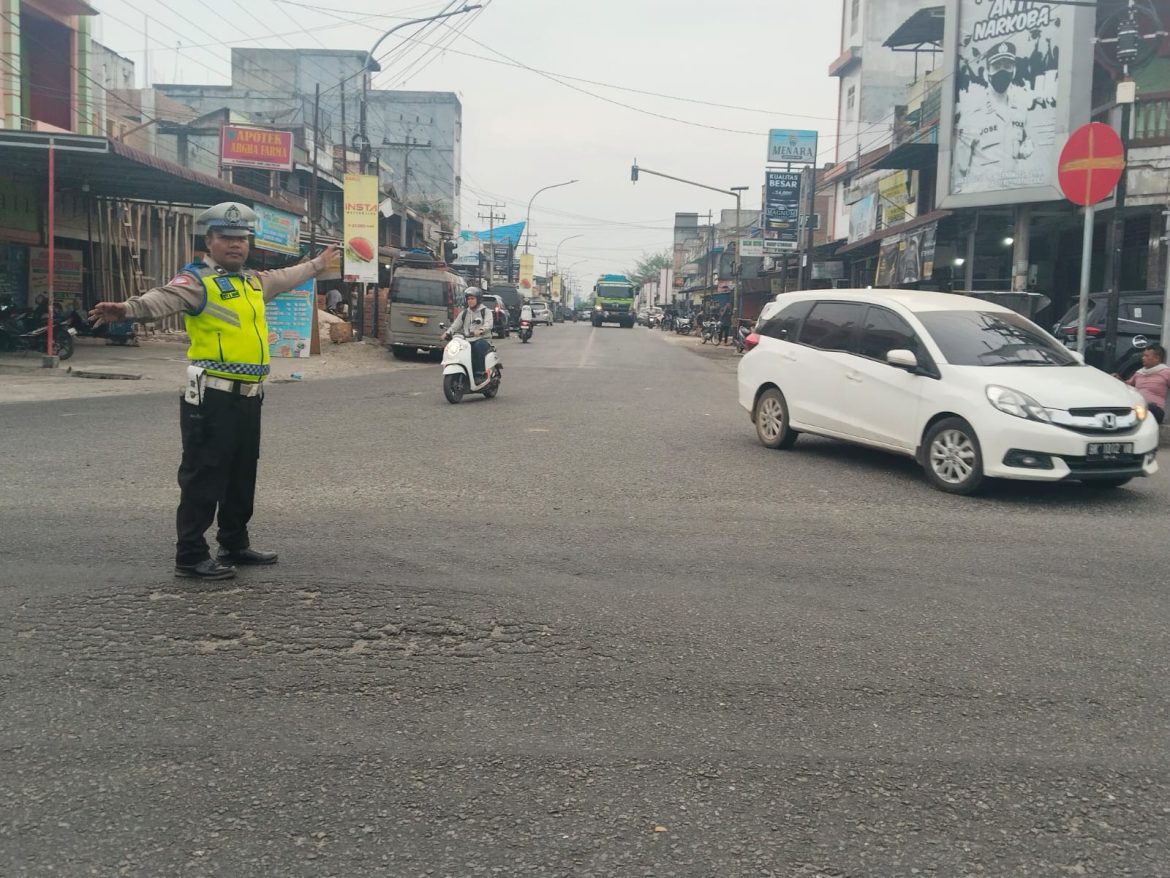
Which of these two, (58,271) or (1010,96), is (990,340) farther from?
(58,271)

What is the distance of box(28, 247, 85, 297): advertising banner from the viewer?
2345 centimetres

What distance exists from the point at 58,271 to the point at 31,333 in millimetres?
4914

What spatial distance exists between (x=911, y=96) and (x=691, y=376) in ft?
54.1

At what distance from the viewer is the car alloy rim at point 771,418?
414 inches

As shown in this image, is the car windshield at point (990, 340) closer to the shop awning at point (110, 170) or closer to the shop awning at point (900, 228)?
the shop awning at point (110, 170)

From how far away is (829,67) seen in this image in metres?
46.1

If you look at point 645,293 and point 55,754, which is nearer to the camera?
point 55,754

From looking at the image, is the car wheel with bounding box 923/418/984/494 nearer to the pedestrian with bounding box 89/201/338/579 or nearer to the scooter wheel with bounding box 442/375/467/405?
the pedestrian with bounding box 89/201/338/579

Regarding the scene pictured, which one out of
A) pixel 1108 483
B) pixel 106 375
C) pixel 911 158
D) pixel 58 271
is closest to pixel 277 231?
pixel 58 271

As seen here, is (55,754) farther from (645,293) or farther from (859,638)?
(645,293)

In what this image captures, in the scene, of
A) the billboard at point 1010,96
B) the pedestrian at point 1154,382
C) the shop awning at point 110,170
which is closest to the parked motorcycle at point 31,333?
the shop awning at point 110,170

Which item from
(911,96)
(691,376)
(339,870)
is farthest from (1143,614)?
(911,96)

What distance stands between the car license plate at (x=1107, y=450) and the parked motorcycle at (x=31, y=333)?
17928mm

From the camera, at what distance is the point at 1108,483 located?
8438 millimetres
